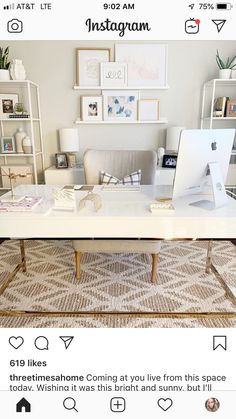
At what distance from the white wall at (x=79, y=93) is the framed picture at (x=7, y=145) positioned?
41cm

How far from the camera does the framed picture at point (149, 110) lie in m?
3.60

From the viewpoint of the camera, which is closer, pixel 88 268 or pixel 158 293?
pixel 158 293

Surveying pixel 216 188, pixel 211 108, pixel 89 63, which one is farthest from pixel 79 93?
pixel 216 188

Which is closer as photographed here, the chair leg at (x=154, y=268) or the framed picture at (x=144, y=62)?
the chair leg at (x=154, y=268)

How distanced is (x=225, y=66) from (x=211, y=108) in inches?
21.1

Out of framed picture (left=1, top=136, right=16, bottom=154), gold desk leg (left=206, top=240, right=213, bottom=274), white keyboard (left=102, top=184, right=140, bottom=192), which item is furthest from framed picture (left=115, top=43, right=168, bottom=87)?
gold desk leg (left=206, top=240, right=213, bottom=274)

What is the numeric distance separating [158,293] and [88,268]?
64 cm

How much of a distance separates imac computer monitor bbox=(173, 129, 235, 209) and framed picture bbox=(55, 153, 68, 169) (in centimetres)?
217

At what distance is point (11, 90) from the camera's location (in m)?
3.59
